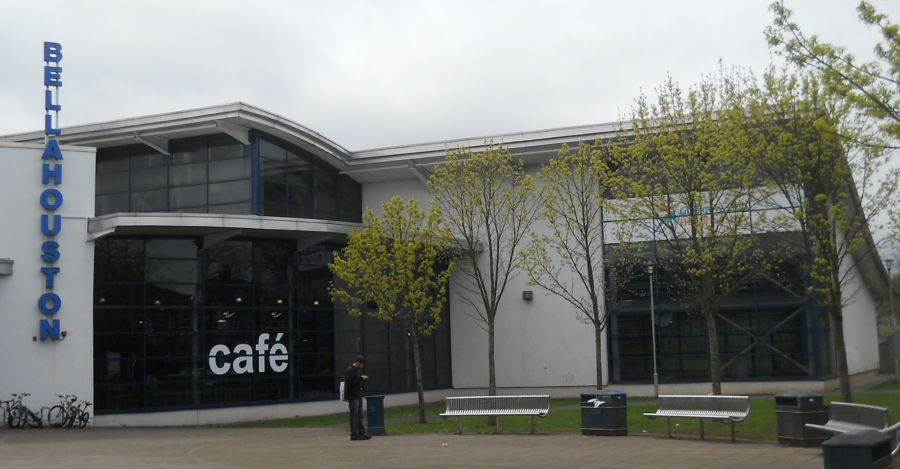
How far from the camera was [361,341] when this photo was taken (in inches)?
1241

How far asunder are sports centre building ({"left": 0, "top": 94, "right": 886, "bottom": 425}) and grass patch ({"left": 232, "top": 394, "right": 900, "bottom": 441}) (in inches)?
84.1

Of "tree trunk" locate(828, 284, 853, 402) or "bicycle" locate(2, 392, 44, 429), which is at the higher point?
"tree trunk" locate(828, 284, 853, 402)

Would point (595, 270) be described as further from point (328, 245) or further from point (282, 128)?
point (282, 128)

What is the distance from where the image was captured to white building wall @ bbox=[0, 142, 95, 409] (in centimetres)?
2470

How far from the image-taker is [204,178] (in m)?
30.7

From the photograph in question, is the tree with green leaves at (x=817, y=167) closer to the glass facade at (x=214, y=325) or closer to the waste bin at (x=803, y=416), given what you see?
the waste bin at (x=803, y=416)

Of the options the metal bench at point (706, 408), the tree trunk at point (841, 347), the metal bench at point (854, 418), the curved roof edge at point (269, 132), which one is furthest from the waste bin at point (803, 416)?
the curved roof edge at point (269, 132)

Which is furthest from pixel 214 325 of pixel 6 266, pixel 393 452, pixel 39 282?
pixel 393 452

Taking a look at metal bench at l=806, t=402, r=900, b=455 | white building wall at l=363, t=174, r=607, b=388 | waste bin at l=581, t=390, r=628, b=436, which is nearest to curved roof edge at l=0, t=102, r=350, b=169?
white building wall at l=363, t=174, r=607, b=388

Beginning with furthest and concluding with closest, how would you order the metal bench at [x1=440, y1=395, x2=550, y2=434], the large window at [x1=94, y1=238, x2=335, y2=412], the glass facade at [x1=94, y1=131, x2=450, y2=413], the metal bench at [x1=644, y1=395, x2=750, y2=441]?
the glass facade at [x1=94, y1=131, x2=450, y2=413] < the large window at [x1=94, y1=238, x2=335, y2=412] < the metal bench at [x1=440, y1=395, x2=550, y2=434] < the metal bench at [x1=644, y1=395, x2=750, y2=441]

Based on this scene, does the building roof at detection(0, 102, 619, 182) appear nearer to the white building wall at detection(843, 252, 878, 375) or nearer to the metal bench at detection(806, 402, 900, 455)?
the white building wall at detection(843, 252, 878, 375)

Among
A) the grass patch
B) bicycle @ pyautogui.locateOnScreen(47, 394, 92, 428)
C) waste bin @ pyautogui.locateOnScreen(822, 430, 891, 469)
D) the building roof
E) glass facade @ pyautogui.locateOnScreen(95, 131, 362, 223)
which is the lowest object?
the grass patch

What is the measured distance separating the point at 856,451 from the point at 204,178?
2578cm

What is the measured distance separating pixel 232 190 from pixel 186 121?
2570mm
